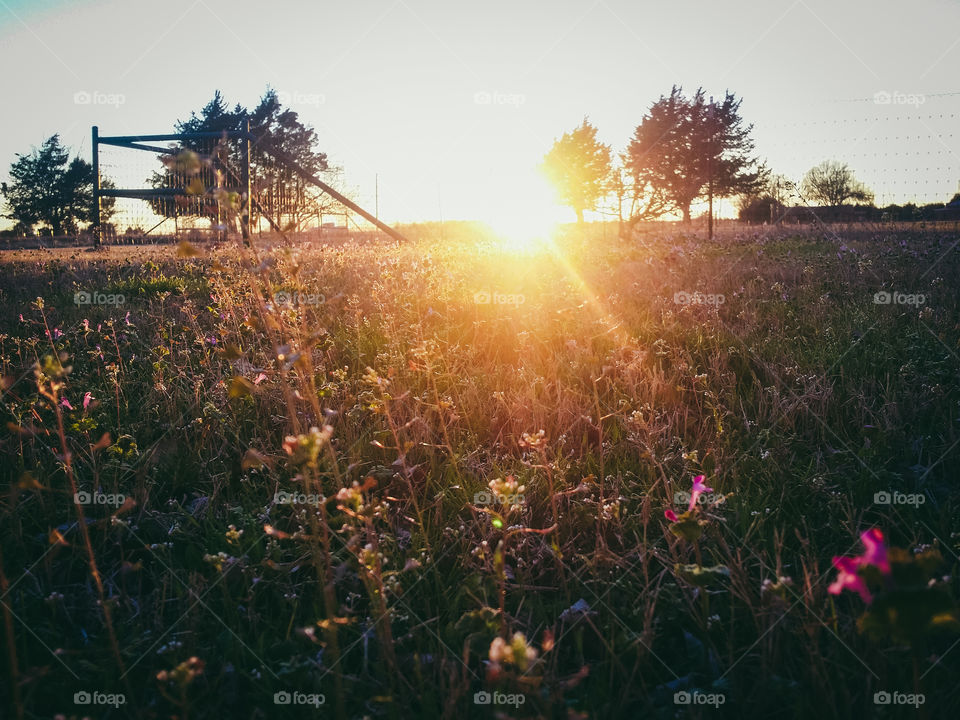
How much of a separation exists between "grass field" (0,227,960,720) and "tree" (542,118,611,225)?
140ft

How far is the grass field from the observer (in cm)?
138

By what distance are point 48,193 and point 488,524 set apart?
208 ft

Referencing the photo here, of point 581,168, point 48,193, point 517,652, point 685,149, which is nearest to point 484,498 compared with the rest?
point 517,652

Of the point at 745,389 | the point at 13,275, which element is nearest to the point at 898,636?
the point at 745,389

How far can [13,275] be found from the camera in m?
7.11

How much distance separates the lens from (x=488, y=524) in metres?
2.04

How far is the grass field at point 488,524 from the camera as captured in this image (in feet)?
4.52

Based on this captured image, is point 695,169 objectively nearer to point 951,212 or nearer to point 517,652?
point 951,212

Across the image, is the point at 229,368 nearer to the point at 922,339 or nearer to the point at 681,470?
the point at 681,470

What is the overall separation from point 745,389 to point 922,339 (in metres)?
1.45

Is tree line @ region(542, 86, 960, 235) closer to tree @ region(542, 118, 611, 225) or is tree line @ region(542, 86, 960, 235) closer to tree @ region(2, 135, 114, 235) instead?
tree @ region(542, 118, 611, 225)

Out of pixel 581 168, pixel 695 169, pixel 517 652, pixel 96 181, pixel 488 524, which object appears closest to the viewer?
pixel 517 652

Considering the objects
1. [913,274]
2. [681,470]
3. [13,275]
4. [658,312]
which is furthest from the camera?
[13,275]

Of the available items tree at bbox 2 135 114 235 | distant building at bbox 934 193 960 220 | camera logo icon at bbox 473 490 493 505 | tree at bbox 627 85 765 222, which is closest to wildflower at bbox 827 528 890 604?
camera logo icon at bbox 473 490 493 505
